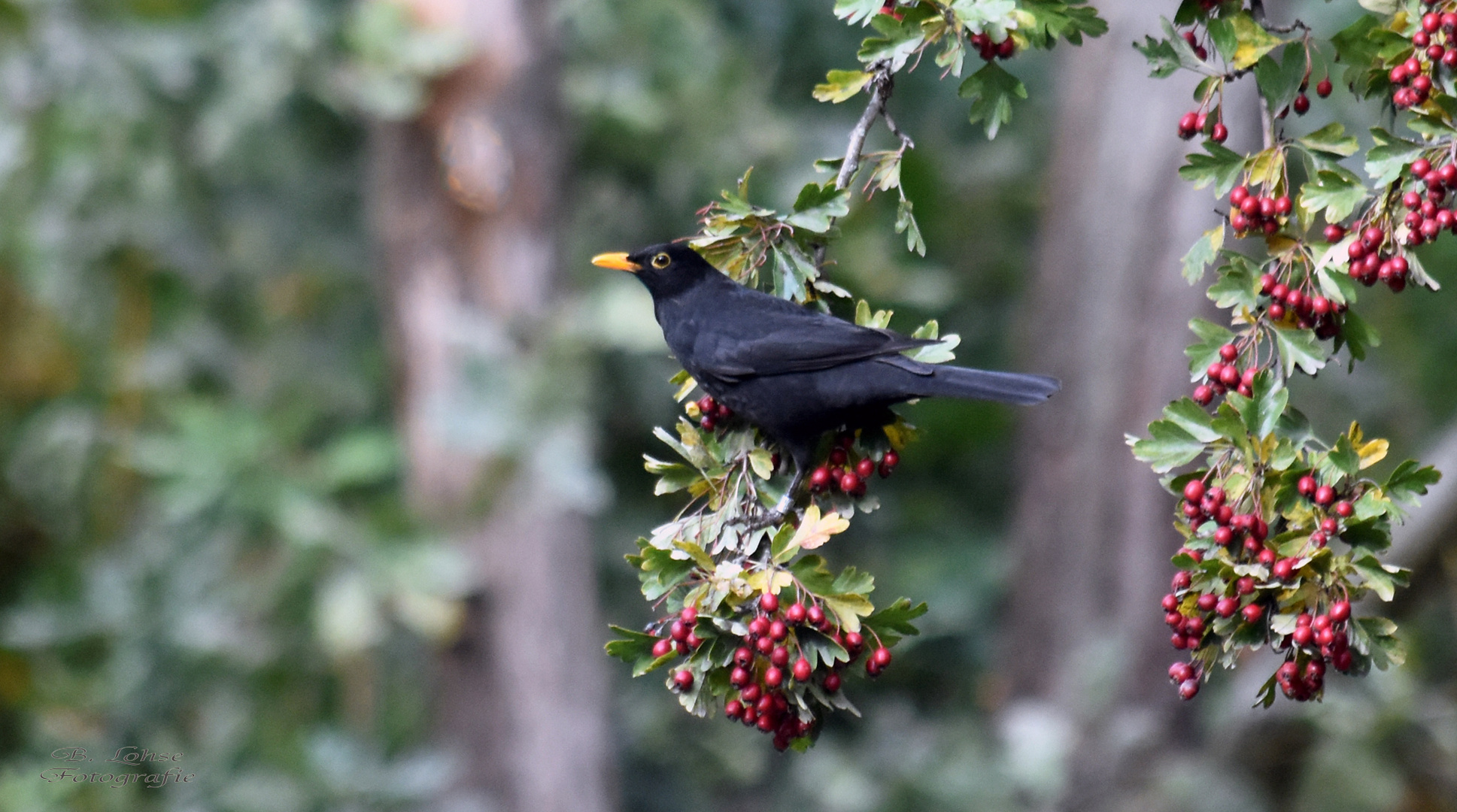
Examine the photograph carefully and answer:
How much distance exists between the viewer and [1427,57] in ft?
6.55

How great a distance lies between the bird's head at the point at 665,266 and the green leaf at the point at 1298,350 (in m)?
1.36

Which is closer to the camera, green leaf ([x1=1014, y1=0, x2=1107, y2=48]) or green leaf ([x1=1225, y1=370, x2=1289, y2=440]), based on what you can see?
green leaf ([x1=1225, y1=370, x2=1289, y2=440])

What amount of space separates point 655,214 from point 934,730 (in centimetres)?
327

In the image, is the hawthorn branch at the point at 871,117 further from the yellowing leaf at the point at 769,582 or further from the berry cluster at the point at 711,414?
the yellowing leaf at the point at 769,582

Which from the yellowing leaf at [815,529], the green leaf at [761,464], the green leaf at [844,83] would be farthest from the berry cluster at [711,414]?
the green leaf at [844,83]

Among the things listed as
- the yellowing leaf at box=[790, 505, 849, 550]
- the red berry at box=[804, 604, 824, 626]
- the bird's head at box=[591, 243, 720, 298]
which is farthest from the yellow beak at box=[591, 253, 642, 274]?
the red berry at box=[804, 604, 824, 626]

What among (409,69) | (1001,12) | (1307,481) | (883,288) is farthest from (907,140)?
(883,288)

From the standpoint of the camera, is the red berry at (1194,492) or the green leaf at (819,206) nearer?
the red berry at (1194,492)

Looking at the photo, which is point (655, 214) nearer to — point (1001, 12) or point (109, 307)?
point (109, 307)

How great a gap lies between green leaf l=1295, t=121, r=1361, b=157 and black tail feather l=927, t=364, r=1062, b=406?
601mm

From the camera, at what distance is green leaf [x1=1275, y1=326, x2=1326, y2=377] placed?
2027mm

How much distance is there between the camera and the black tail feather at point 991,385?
2549mm

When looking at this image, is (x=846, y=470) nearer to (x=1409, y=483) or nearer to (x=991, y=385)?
(x=991, y=385)

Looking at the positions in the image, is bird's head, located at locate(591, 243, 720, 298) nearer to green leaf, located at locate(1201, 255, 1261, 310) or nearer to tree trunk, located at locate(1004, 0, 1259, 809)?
green leaf, located at locate(1201, 255, 1261, 310)
